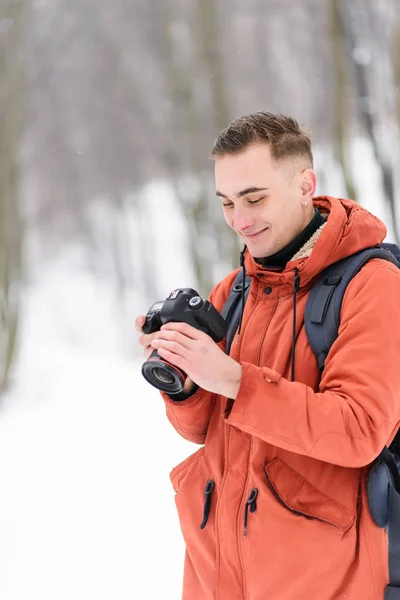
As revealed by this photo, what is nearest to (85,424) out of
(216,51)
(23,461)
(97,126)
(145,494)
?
(23,461)

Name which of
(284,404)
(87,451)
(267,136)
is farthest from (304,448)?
(87,451)

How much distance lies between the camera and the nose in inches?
37.1

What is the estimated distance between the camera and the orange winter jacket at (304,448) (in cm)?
77

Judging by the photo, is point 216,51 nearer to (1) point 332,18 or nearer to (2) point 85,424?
(1) point 332,18

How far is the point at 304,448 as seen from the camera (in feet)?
2.51

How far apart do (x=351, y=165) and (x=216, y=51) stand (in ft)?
3.39

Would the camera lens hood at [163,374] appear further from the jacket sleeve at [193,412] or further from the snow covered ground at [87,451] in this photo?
the snow covered ground at [87,451]

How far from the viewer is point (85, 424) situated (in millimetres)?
3047

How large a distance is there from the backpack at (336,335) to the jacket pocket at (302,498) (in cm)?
4

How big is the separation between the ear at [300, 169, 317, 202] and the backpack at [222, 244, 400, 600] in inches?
5.6

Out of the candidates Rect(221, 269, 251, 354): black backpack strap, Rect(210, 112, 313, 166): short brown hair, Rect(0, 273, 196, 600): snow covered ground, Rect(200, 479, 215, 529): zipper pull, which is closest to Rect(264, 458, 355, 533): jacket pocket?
Rect(200, 479, 215, 529): zipper pull

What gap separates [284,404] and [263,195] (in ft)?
1.11

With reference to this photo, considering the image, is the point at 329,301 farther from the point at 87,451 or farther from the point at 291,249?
the point at 87,451

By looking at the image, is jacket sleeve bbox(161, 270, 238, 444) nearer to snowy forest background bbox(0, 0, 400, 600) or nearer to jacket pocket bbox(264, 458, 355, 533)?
jacket pocket bbox(264, 458, 355, 533)
